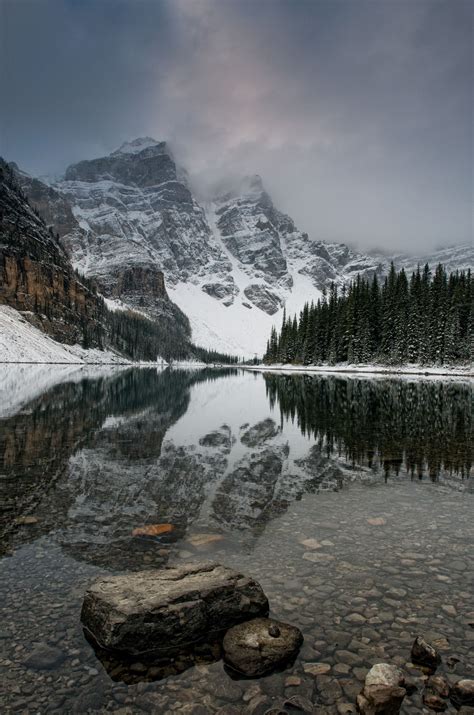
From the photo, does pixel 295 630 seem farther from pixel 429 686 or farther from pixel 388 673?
pixel 429 686

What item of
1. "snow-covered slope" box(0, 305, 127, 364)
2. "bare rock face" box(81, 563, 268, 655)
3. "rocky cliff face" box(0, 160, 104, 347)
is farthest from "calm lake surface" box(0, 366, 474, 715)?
"rocky cliff face" box(0, 160, 104, 347)

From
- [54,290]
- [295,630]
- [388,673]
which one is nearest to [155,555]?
[295,630]

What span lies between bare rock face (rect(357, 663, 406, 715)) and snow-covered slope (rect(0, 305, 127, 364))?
117287 mm

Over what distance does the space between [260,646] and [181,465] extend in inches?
368

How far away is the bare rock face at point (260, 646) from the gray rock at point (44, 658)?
2000 millimetres

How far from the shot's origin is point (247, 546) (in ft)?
26.5

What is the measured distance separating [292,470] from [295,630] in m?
8.45

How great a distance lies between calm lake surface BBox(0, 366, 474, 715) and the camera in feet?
15.0

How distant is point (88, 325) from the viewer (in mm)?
183625

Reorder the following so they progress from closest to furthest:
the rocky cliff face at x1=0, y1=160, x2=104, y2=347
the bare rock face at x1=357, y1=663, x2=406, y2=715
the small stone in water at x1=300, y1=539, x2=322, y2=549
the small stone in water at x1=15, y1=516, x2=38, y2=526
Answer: the bare rock face at x1=357, y1=663, x2=406, y2=715 → the small stone in water at x1=300, y1=539, x2=322, y2=549 → the small stone in water at x1=15, y1=516, x2=38, y2=526 → the rocky cliff face at x1=0, y1=160, x2=104, y2=347

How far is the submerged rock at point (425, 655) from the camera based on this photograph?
476 centimetres

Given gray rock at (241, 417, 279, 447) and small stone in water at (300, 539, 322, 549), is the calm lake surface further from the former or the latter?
gray rock at (241, 417, 279, 447)

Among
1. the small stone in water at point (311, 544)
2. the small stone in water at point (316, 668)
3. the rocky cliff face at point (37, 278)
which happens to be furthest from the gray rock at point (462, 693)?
the rocky cliff face at point (37, 278)

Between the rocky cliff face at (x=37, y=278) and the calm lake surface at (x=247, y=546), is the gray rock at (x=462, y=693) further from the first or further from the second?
the rocky cliff face at (x=37, y=278)
